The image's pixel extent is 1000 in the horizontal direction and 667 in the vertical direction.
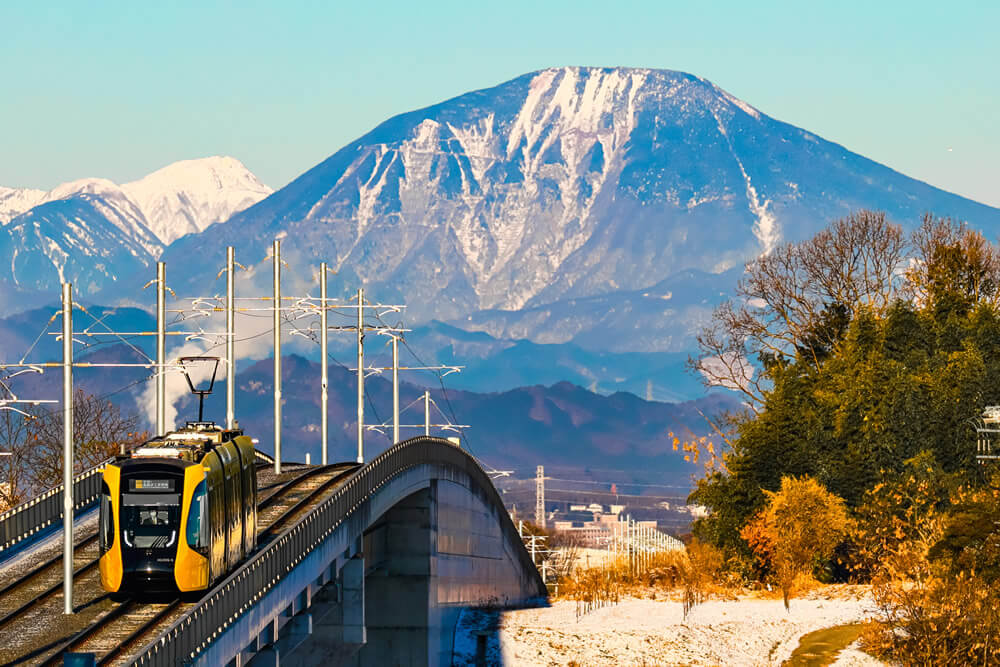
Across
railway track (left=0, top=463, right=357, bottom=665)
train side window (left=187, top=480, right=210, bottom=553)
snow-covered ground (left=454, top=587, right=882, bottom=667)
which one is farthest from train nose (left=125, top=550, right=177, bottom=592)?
snow-covered ground (left=454, top=587, right=882, bottom=667)

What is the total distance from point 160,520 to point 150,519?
265mm

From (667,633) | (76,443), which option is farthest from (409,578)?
(76,443)

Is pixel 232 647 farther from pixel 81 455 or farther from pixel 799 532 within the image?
pixel 81 455

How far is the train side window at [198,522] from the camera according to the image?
3872 centimetres

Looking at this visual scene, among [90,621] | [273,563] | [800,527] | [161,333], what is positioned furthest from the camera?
[800,527]

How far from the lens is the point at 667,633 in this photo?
6719 cm

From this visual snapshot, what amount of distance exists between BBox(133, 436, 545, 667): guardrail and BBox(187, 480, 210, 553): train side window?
125cm

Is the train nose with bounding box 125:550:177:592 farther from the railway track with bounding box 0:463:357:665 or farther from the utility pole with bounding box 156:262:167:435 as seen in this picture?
the utility pole with bounding box 156:262:167:435

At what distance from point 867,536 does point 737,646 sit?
71.8ft

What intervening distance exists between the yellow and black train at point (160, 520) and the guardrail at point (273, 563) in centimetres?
139

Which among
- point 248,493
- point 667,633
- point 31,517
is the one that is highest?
point 248,493

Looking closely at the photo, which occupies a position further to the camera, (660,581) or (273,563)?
(660,581)

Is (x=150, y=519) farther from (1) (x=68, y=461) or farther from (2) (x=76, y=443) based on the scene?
(2) (x=76, y=443)

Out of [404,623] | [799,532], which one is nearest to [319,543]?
[404,623]
